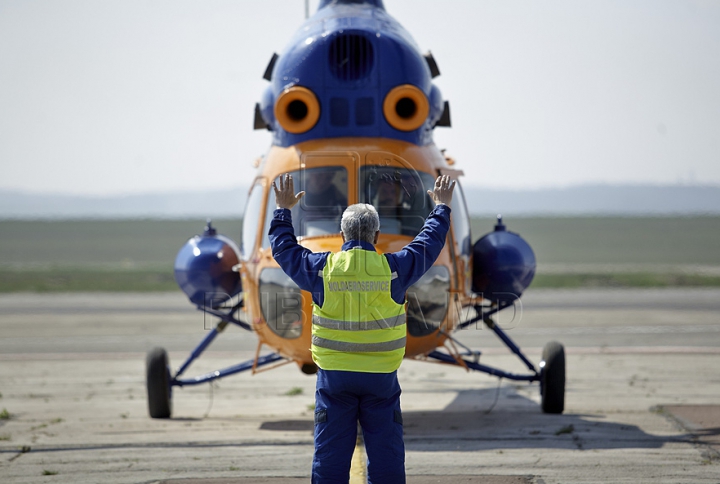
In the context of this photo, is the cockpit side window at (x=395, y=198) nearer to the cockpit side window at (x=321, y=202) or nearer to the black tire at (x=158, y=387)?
the cockpit side window at (x=321, y=202)

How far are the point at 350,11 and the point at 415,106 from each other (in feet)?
5.51

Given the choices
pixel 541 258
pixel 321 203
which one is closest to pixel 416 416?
pixel 321 203

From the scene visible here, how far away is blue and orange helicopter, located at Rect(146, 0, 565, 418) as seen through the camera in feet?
25.9

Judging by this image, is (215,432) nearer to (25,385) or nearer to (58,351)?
(25,385)

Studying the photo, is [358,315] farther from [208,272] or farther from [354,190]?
[208,272]

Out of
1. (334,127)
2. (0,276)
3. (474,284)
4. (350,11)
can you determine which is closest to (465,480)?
(474,284)

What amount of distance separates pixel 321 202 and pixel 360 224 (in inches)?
111

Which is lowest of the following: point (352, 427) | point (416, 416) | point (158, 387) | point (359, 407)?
point (416, 416)

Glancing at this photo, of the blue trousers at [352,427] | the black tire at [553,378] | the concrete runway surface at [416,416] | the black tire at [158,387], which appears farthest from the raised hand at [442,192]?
the black tire at [158,387]

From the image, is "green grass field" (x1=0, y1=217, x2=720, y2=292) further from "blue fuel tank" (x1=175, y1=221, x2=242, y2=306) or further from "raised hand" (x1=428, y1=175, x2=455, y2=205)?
"raised hand" (x1=428, y1=175, x2=455, y2=205)

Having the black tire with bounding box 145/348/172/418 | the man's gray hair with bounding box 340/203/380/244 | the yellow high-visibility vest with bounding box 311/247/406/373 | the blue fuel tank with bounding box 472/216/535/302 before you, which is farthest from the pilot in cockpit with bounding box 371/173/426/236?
the black tire with bounding box 145/348/172/418

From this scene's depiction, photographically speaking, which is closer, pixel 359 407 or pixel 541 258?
pixel 359 407

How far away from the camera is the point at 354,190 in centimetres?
798

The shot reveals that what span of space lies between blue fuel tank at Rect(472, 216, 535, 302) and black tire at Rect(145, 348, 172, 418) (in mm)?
3889
